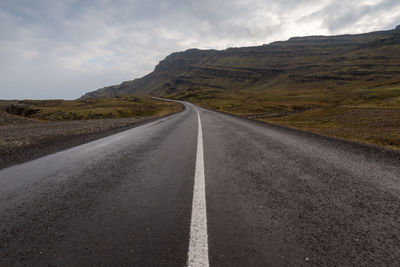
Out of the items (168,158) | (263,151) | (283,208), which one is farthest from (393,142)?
(168,158)

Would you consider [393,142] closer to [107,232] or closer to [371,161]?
[371,161]

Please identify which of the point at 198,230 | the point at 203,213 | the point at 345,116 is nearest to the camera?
the point at 198,230

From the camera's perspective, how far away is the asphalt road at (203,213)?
1.87m

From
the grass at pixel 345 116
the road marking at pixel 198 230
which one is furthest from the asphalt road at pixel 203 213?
the grass at pixel 345 116

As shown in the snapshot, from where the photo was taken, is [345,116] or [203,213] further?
[345,116]

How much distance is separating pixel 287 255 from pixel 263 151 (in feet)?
14.4

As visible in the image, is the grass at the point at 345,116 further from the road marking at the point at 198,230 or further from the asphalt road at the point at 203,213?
the road marking at the point at 198,230

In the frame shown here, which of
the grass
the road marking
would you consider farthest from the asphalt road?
the grass

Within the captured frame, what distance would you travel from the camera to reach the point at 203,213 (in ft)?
8.48

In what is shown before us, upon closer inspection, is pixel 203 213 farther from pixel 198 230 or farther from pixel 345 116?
pixel 345 116

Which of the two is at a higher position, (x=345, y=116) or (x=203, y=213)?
(x=203, y=213)

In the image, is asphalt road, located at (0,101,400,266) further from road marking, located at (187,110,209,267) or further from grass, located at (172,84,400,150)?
grass, located at (172,84,400,150)

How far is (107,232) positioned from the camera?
2232 millimetres

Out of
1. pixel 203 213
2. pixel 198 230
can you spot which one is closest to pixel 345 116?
pixel 203 213
